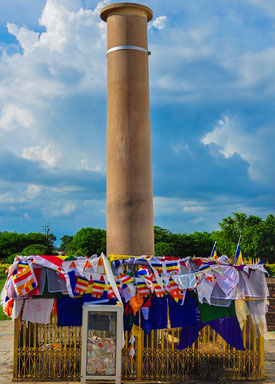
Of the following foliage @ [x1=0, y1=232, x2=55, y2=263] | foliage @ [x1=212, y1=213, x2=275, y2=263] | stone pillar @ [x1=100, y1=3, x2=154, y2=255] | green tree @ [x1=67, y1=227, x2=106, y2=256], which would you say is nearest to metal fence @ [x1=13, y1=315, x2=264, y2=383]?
stone pillar @ [x1=100, y1=3, x2=154, y2=255]

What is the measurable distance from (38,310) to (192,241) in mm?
52938

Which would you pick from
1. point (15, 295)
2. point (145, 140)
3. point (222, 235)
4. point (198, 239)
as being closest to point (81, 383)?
point (15, 295)

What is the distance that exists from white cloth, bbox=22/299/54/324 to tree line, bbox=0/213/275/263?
21.6 m

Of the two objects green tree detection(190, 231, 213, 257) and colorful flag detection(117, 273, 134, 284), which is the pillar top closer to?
→ colorful flag detection(117, 273, 134, 284)

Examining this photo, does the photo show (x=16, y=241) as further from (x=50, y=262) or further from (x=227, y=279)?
(x=227, y=279)

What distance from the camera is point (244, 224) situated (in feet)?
151

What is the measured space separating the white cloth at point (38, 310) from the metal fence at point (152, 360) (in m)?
0.19

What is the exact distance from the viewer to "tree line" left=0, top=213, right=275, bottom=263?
4194cm

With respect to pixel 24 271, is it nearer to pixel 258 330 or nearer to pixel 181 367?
pixel 181 367

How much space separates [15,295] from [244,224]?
3893 cm

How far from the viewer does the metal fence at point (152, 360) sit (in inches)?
373

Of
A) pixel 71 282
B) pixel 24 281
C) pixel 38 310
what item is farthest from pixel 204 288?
pixel 24 281

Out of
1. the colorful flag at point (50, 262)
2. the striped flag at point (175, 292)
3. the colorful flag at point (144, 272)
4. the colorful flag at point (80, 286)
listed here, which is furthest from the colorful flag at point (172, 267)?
the colorful flag at point (50, 262)

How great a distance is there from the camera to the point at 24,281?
932 centimetres
